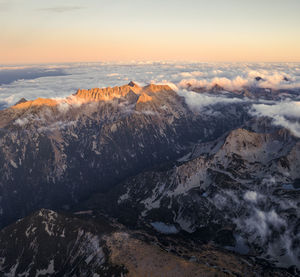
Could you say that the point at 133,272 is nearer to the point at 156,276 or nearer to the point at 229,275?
the point at 156,276

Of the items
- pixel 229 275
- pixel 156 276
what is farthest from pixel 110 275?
pixel 229 275

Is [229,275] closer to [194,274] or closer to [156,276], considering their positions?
[194,274]

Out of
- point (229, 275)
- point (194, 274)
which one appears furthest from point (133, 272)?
point (229, 275)

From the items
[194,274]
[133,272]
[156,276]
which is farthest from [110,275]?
[194,274]

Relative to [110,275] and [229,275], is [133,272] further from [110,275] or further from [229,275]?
[229,275]

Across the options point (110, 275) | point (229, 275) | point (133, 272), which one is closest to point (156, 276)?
point (133, 272)
